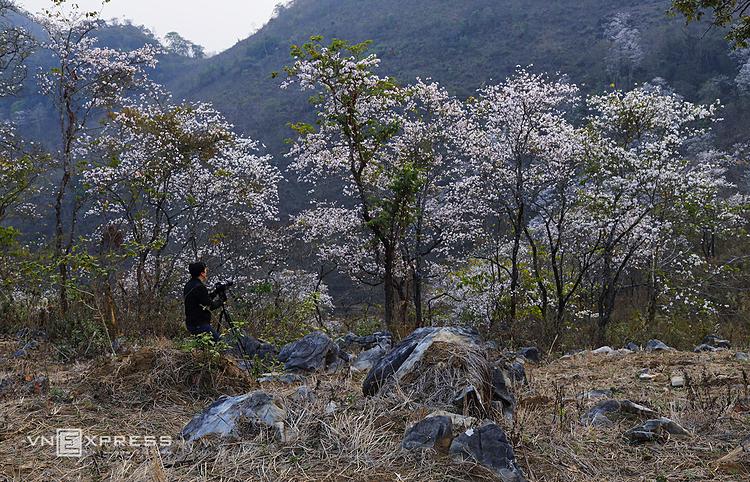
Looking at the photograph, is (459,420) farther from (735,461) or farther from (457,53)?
(457,53)

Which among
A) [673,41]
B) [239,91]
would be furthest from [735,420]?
[239,91]

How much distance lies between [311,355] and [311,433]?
2.77 meters

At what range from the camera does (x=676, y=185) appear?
11.8m

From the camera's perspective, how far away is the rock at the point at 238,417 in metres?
2.94

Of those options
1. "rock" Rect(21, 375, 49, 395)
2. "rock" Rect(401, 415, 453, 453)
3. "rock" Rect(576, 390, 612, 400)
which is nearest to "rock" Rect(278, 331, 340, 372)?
"rock" Rect(21, 375, 49, 395)

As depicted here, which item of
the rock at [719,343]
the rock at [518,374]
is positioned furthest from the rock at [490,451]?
Answer: the rock at [719,343]

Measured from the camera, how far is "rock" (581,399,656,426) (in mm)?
3461

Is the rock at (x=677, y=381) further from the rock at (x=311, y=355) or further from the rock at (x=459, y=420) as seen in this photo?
the rock at (x=311, y=355)

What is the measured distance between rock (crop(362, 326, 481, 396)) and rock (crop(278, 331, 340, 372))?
1.95m

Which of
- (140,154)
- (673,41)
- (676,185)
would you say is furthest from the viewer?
(673,41)

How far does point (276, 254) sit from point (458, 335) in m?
17.7

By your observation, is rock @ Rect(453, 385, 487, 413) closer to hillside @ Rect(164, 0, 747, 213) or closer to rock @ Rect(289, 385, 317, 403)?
rock @ Rect(289, 385, 317, 403)

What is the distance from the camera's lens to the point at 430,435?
8.86 ft

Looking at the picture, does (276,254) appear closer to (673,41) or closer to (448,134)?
(448,134)
